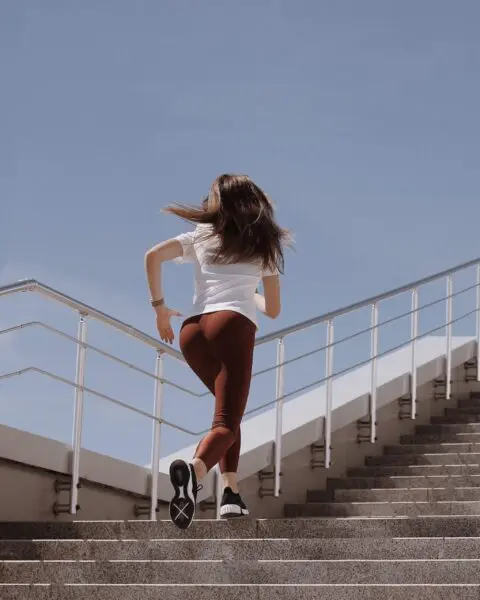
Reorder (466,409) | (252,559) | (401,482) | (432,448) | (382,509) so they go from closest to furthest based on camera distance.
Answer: (252,559), (382,509), (401,482), (432,448), (466,409)

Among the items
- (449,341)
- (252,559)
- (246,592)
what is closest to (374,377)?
(449,341)

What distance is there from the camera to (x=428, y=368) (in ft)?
30.3

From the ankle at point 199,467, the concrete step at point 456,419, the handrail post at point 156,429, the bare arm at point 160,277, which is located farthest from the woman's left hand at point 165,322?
the concrete step at point 456,419

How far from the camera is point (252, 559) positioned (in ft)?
15.8

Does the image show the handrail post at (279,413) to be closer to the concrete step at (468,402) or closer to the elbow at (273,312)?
the elbow at (273,312)

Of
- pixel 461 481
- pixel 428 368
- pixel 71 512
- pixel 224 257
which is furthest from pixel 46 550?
pixel 428 368

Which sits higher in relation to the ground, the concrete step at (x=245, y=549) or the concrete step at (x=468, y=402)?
the concrete step at (x=468, y=402)

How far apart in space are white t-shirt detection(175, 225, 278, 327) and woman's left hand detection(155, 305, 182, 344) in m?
0.14

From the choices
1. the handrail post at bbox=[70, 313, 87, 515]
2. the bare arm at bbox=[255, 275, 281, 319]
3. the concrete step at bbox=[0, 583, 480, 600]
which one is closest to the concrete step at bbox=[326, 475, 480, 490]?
the handrail post at bbox=[70, 313, 87, 515]

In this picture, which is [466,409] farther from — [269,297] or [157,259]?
[157,259]

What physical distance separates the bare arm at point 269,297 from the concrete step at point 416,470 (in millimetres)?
2678

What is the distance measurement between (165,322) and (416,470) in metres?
3.01

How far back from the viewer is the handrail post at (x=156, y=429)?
639cm

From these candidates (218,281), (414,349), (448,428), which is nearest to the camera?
(218,281)
